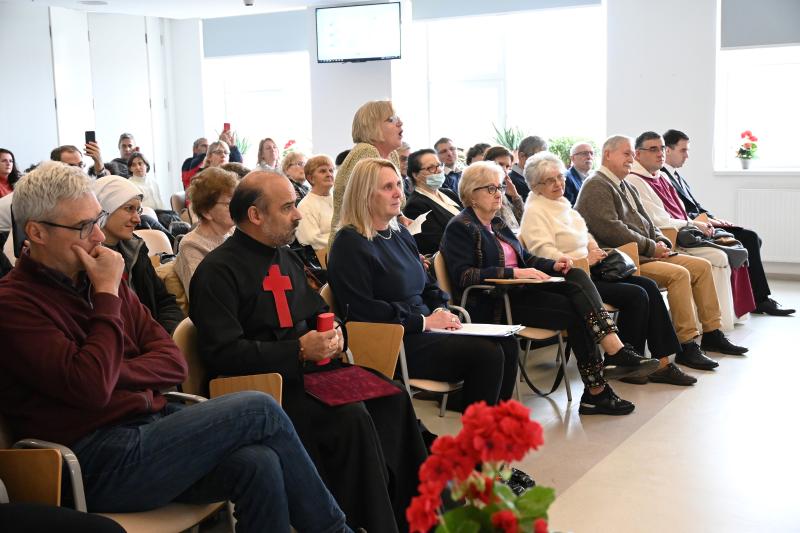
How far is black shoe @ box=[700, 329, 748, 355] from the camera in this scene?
5.41m

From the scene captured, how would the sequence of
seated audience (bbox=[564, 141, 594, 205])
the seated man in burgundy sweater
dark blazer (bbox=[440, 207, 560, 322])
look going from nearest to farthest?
the seated man in burgundy sweater, dark blazer (bbox=[440, 207, 560, 322]), seated audience (bbox=[564, 141, 594, 205])

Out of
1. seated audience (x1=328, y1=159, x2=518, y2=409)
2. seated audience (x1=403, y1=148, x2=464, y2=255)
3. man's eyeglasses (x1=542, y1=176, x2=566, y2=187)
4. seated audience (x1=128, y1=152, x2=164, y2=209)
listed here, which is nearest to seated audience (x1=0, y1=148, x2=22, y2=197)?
seated audience (x1=128, y1=152, x2=164, y2=209)

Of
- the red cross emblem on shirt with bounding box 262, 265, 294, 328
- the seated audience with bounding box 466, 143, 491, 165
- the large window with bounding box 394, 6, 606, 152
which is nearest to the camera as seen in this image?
the red cross emblem on shirt with bounding box 262, 265, 294, 328

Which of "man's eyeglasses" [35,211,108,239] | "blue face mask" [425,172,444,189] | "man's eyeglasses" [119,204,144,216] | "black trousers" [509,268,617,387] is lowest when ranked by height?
"black trousers" [509,268,617,387]

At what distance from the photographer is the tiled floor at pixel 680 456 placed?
3.05 metres

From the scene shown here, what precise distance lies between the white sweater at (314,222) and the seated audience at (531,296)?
146cm

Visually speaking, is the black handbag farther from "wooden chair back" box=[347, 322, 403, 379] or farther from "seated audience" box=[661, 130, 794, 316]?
"seated audience" box=[661, 130, 794, 316]

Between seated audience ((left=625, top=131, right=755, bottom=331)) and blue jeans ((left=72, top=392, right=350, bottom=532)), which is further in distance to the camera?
seated audience ((left=625, top=131, right=755, bottom=331))

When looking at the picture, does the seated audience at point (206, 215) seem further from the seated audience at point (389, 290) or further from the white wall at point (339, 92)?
the white wall at point (339, 92)

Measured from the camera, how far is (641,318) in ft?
15.6

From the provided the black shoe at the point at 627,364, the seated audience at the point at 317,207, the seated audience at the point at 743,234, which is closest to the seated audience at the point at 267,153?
the seated audience at the point at 317,207

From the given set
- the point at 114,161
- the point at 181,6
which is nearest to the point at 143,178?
the point at 114,161

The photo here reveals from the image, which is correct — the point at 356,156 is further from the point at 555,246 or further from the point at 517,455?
the point at 517,455

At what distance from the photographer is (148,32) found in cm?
1191
